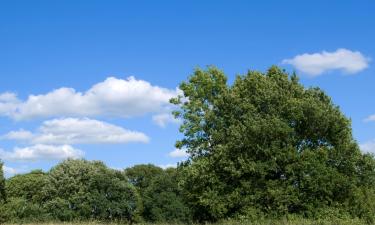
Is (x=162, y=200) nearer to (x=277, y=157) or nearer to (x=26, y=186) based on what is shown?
(x=26, y=186)

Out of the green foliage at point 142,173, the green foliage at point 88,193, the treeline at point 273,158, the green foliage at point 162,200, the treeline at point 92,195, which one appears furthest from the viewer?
the green foliage at point 142,173

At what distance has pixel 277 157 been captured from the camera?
134 ft

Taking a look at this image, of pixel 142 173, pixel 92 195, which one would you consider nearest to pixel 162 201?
pixel 142 173

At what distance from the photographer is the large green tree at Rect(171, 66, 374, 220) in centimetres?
4072

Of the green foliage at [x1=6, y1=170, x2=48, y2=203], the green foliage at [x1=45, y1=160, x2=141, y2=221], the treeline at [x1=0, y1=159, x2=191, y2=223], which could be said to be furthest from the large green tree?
the green foliage at [x1=6, y1=170, x2=48, y2=203]

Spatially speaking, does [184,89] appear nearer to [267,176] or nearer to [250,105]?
[250,105]

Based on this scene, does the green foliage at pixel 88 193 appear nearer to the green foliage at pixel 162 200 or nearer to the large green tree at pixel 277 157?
the green foliage at pixel 162 200

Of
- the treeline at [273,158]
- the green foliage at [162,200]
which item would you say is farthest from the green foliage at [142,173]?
the treeline at [273,158]

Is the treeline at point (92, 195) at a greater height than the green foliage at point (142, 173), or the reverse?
the green foliage at point (142, 173)

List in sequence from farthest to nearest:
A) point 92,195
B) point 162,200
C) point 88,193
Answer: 1. point 162,200
2. point 92,195
3. point 88,193

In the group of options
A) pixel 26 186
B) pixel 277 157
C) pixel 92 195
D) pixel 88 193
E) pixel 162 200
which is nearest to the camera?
pixel 277 157

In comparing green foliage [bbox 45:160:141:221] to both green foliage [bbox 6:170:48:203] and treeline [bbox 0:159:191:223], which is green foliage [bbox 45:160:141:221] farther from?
green foliage [bbox 6:170:48:203]

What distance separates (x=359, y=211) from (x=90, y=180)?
69988 mm

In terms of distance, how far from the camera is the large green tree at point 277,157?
1603 inches
